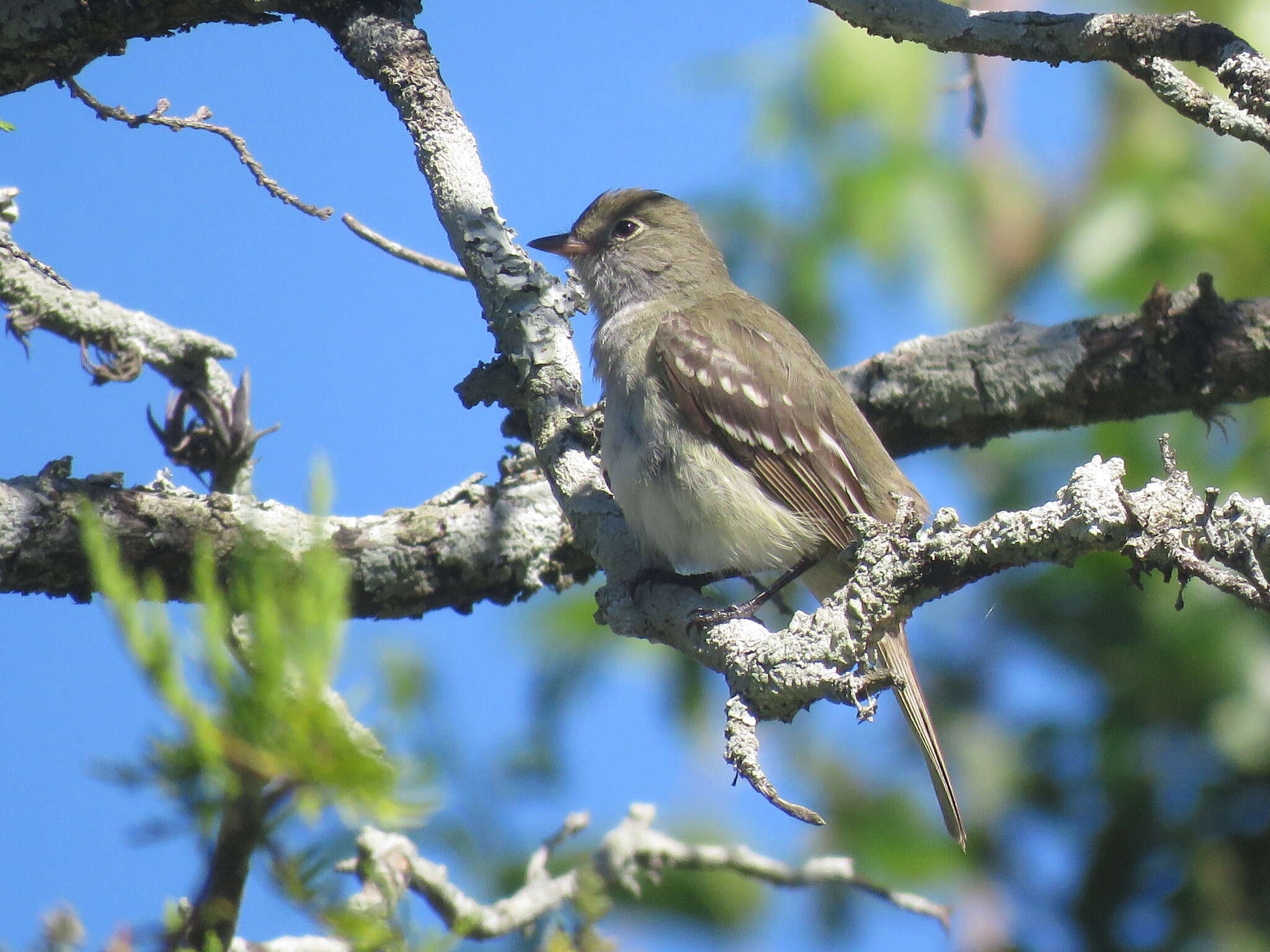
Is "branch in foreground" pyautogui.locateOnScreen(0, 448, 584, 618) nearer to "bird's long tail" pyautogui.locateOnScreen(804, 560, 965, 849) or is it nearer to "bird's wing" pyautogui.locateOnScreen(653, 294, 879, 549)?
"bird's wing" pyautogui.locateOnScreen(653, 294, 879, 549)

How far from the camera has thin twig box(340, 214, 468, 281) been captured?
4.04 m

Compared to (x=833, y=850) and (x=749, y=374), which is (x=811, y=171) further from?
(x=833, y=850)

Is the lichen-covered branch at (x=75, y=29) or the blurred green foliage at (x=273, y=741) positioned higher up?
the lichen-covered branch at (x=75, y=29)

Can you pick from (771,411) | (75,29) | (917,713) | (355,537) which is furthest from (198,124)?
(917,713)

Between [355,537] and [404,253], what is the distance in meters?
1.04

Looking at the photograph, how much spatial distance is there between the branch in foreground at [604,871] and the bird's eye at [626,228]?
3.07 meters

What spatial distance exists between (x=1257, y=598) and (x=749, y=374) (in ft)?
8.83

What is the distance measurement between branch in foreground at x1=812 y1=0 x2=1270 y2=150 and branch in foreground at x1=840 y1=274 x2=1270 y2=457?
5.54 ft

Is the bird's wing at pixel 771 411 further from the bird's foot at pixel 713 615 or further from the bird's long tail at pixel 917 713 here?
the bird's foot at pixel 713 615

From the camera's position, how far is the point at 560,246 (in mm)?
5914

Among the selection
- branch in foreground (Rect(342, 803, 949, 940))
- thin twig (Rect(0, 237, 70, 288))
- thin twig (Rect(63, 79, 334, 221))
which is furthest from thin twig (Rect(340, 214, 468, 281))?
branch in foreground (Rect(342, 803, 949, 940))

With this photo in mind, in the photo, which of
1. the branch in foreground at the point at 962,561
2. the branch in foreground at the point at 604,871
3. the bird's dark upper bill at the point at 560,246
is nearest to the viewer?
the branch in foreground at the point at 962,561

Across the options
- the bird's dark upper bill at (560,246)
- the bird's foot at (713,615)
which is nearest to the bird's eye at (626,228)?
the bird's dark upper bill at (560,246)

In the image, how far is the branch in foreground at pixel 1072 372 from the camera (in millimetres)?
4590
